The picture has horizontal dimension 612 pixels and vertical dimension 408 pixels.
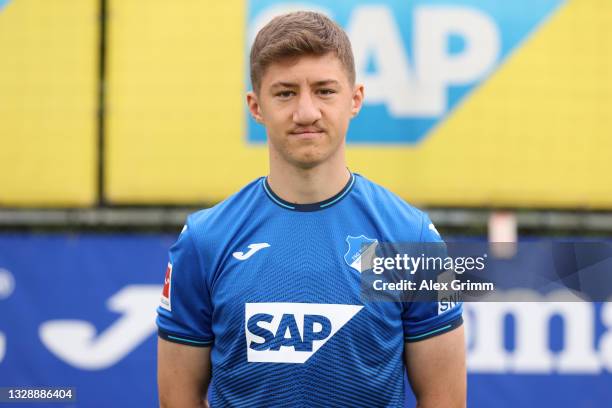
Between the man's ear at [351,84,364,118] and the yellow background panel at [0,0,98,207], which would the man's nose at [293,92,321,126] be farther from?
the yellow background panel at [0,0,98,207]

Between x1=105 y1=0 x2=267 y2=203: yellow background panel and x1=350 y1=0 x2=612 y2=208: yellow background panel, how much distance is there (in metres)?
0.68

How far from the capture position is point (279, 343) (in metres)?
1.79

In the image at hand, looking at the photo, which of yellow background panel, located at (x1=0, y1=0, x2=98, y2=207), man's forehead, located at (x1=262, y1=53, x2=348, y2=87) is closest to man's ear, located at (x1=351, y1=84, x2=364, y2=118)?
man's forehead, located at (x1=262, y1=53, x2=348, y2=87)

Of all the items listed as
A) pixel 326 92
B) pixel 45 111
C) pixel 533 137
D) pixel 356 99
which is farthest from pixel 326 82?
pixel 45 111

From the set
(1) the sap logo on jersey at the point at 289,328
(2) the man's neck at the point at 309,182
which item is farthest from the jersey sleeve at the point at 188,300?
(2) the man's neck at the point at 309,182

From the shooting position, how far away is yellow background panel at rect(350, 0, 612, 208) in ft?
12.8

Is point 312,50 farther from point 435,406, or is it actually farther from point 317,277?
point 435,406

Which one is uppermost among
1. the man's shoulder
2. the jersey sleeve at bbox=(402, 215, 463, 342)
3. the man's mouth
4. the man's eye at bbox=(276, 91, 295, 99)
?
the man's eye at bbox=(276, 91, 295, 99)

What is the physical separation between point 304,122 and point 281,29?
0.23 metres

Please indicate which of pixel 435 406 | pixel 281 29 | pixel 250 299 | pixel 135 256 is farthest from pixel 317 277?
pixel 135 256

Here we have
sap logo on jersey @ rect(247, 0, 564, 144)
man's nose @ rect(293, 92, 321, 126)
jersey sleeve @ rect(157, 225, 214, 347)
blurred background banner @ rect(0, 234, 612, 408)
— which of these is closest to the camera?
man's nose @ rect(293, 92, 321, 126)

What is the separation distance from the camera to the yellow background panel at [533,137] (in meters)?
3.90

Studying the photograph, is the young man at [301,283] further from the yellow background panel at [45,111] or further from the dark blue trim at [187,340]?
the yellow background panel at [45,111]

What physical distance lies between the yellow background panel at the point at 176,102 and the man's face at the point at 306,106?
6.92ft
